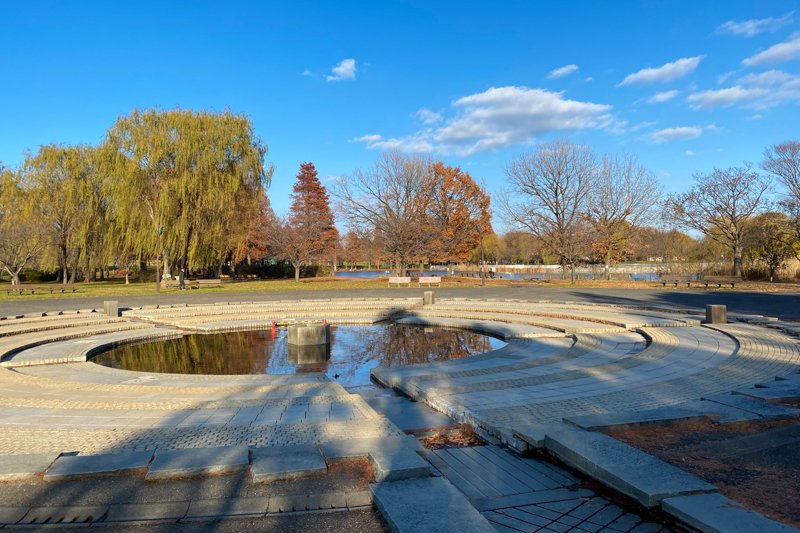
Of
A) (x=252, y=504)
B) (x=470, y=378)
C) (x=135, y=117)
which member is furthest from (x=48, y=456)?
(x=135, y=117)

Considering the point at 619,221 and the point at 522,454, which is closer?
the point at 522,454

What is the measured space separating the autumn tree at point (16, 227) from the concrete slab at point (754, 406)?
38.0 m

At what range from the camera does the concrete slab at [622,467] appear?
3.45 m

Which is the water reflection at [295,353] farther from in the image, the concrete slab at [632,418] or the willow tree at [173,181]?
the willow tree at [173,181]

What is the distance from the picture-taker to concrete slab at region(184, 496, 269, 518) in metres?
3.41

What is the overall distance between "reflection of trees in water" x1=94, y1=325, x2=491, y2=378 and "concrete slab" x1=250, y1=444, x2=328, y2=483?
4485 mm

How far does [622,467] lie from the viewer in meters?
3.82

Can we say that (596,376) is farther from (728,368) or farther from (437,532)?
(437,532)

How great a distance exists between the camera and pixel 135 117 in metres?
32.4

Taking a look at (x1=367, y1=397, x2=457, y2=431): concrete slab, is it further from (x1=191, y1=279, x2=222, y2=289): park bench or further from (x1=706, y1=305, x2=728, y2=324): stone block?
(x1=191, y1=279, x2=222, y2=289): park bench

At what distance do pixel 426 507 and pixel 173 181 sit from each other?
32.6 meters

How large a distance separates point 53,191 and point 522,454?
41.9 metres

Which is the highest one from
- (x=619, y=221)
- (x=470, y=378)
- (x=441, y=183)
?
(x=441, y=183)

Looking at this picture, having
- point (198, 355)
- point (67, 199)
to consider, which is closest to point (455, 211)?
point (67, 199)
